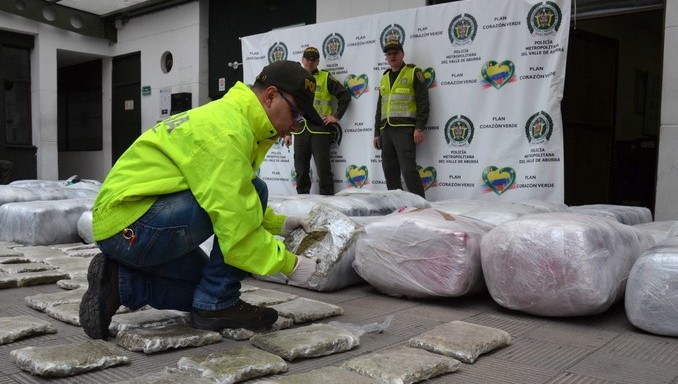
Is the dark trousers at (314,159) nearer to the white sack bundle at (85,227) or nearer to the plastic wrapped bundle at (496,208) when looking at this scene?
the plastic wrapped bundle at (496,208)

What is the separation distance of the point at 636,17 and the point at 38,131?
937 cm

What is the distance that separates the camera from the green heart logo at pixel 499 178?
194 inches

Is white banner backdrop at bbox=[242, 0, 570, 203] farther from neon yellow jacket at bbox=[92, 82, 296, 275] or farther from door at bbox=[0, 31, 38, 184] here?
door at bbox=[0, 31, 38, 184]

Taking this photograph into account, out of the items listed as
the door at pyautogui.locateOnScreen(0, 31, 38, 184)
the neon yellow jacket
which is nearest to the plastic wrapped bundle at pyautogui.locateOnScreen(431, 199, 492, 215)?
the neon yellow jacket

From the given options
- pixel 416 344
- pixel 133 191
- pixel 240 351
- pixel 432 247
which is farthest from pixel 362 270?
pixel 133 191

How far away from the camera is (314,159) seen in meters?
6.07

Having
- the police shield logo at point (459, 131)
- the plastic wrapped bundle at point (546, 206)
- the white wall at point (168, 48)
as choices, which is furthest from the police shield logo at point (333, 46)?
the white wall at point (168, 48)

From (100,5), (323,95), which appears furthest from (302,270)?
(100,5)

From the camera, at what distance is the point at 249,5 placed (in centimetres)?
825

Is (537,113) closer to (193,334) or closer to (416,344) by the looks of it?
(416,344)

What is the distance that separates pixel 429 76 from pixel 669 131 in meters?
2.01

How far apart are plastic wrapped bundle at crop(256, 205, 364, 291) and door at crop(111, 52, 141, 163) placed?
7663 mm

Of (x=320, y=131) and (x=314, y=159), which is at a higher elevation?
(x=320, y=131)

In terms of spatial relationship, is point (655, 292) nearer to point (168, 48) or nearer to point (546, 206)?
point (546, 206)
